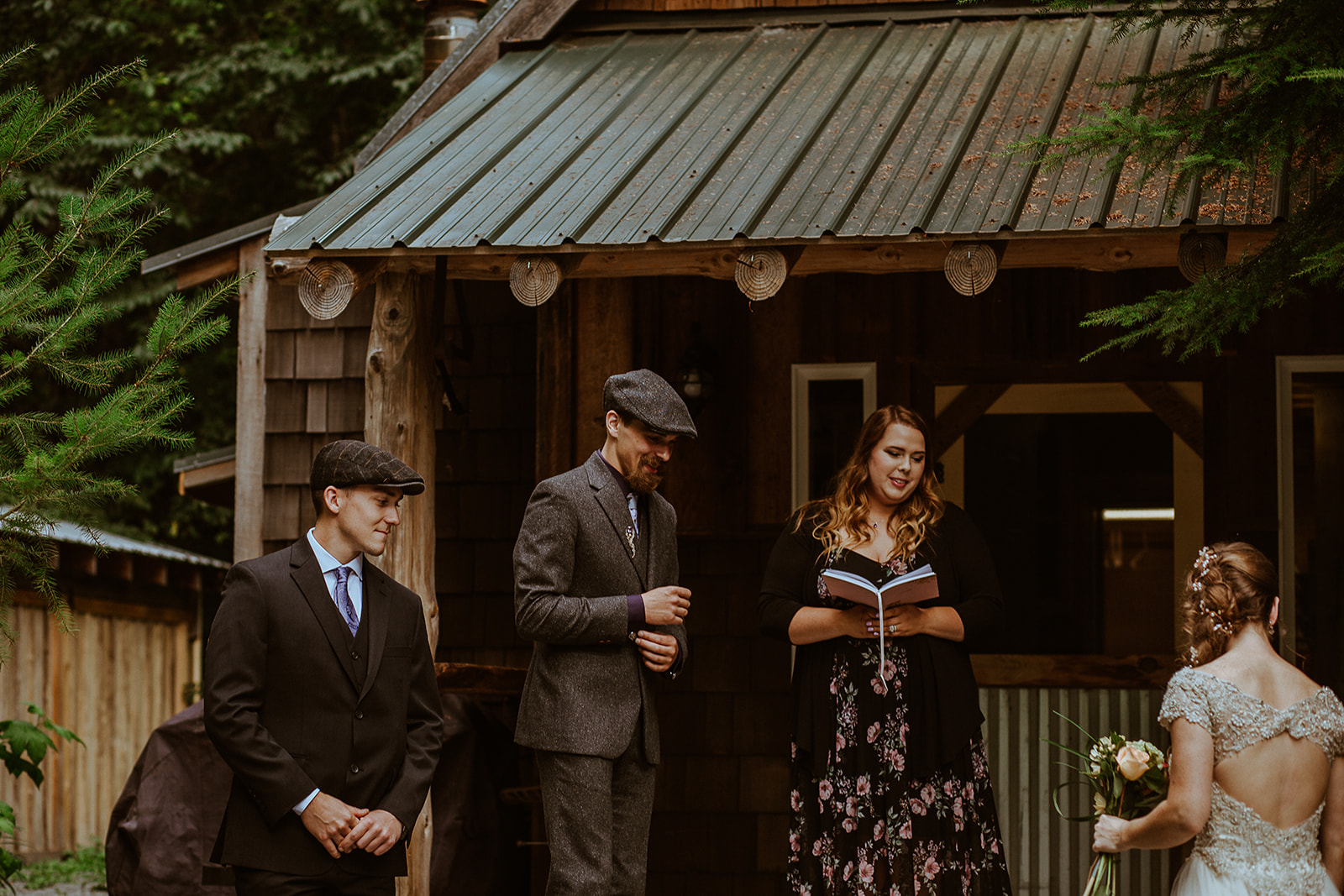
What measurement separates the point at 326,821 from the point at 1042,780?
366 cm

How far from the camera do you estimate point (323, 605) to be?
3828 mm

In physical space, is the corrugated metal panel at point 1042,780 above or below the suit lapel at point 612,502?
below

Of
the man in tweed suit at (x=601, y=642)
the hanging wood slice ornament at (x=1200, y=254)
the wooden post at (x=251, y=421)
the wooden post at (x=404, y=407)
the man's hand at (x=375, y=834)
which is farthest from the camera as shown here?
the wooden post at (x=251, y=421)

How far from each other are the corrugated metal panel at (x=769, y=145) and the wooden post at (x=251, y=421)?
4.51 ft

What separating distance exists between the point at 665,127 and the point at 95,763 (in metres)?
8.89

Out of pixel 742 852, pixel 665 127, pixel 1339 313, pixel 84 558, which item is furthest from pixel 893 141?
pixel 84 558

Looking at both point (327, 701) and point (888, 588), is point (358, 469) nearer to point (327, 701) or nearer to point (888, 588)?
point (327, 701)

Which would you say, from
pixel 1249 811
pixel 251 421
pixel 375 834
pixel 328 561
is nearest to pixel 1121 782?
pixel 1249 811

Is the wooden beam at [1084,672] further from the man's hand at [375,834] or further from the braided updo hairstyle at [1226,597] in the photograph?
the man's hand at [375,834]

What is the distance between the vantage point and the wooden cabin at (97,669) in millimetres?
11320

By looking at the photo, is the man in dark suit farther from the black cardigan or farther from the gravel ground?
the gravel ground

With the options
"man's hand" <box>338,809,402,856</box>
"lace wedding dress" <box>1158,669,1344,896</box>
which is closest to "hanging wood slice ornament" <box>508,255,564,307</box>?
"man's hand" <box>338,809,402,856</box>

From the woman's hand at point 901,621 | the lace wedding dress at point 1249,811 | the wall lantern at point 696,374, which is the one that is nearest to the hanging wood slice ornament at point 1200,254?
the woman's hand at point 901,621

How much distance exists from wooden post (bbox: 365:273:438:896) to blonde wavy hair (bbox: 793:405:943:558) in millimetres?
1463
